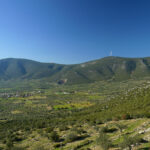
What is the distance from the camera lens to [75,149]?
1950cm

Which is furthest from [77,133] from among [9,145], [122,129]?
[9,145]

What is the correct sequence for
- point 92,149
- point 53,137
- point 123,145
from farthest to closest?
1. point 53,137
2. point 92,149
3. point 123,145

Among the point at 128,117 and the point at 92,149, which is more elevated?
the point at 92,149

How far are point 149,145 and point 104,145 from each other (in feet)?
20.8

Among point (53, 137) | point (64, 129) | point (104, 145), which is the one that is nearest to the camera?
point (104, 145)

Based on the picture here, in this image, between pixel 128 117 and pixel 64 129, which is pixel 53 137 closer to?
pixel 64 129

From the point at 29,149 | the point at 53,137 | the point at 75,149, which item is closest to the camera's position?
the point at 75,149

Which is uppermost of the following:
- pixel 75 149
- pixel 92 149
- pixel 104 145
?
pixel 104 145

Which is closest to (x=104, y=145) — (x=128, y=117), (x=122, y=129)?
(x=122, y=129)

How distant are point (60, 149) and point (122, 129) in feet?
53.3

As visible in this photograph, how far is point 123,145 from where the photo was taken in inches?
533

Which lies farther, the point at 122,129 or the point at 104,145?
the point at 122,129

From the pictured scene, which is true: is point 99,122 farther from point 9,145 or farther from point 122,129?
point 9,145

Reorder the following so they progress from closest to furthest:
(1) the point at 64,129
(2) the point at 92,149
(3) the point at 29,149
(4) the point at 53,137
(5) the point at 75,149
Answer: (2) the point at 92,149, (5) the point at 75,149, (3) the point at 29,149, (4) the point at 53,137, (1) the point at 64,129
